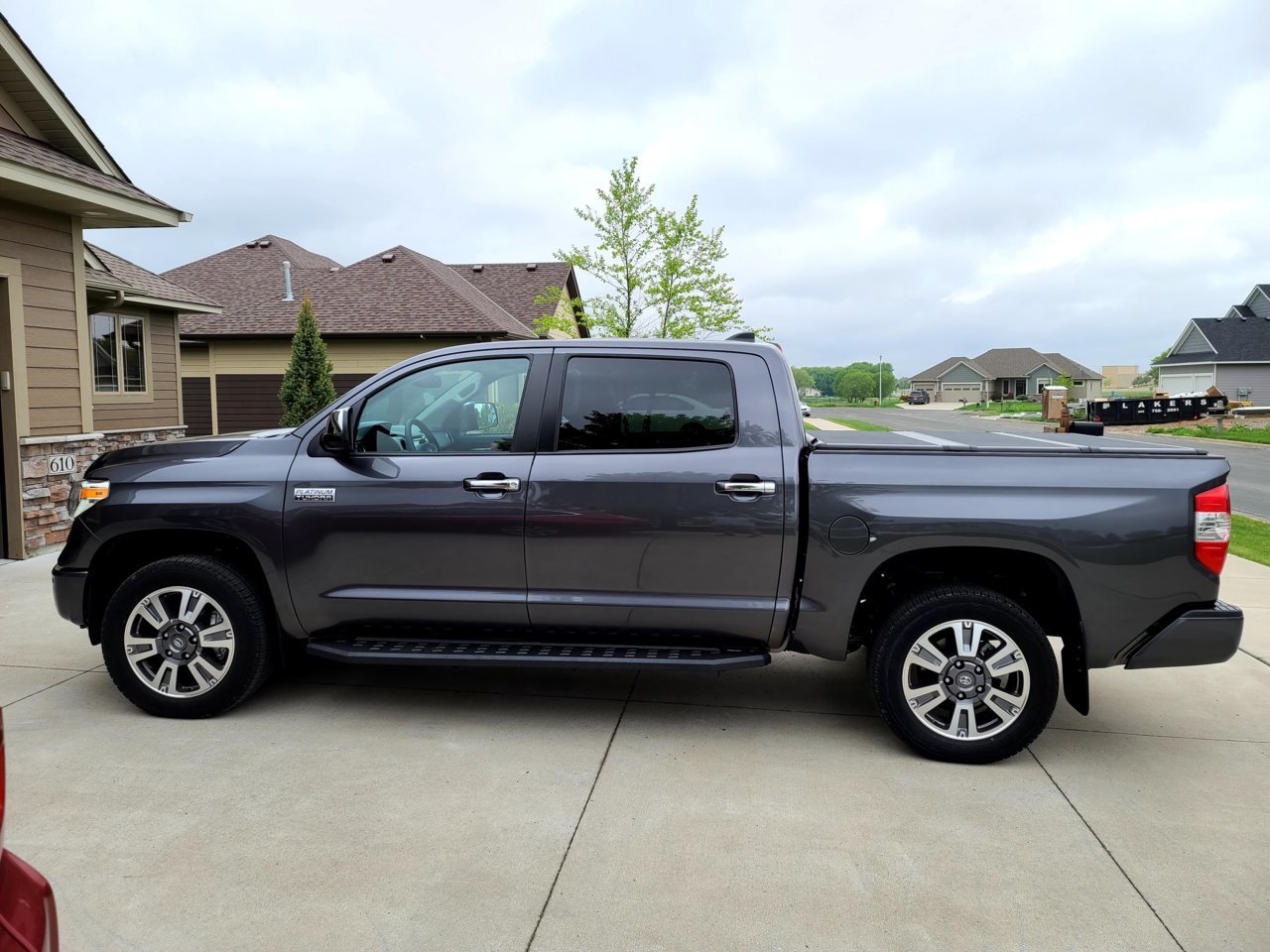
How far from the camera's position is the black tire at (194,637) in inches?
178

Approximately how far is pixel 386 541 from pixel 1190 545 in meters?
3.69

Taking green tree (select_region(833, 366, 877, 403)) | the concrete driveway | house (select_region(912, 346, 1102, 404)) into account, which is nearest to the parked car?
the concrete driveway

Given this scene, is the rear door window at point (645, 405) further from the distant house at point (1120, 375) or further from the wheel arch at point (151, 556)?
the distant house at point (1120, 375)

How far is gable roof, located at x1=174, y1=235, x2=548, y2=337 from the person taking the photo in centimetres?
2297

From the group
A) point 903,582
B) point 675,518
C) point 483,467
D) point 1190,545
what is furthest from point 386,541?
point 1190,545

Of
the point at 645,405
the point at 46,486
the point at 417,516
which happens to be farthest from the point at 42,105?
the point at 645,405

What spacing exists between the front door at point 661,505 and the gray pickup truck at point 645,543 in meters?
0.01

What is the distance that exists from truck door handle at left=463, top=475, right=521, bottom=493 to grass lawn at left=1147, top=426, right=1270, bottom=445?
3232 cm

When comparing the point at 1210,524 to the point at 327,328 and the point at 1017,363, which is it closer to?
the point at 327,328

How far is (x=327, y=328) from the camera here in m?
23.3

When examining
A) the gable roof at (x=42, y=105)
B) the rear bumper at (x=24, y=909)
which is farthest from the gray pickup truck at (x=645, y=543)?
the gable roof at (x=42, y=105)

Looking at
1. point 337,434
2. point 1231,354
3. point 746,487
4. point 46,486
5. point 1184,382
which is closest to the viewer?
point 746,487

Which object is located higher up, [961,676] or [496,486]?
[496,486]

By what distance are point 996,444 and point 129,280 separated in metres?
15.0
